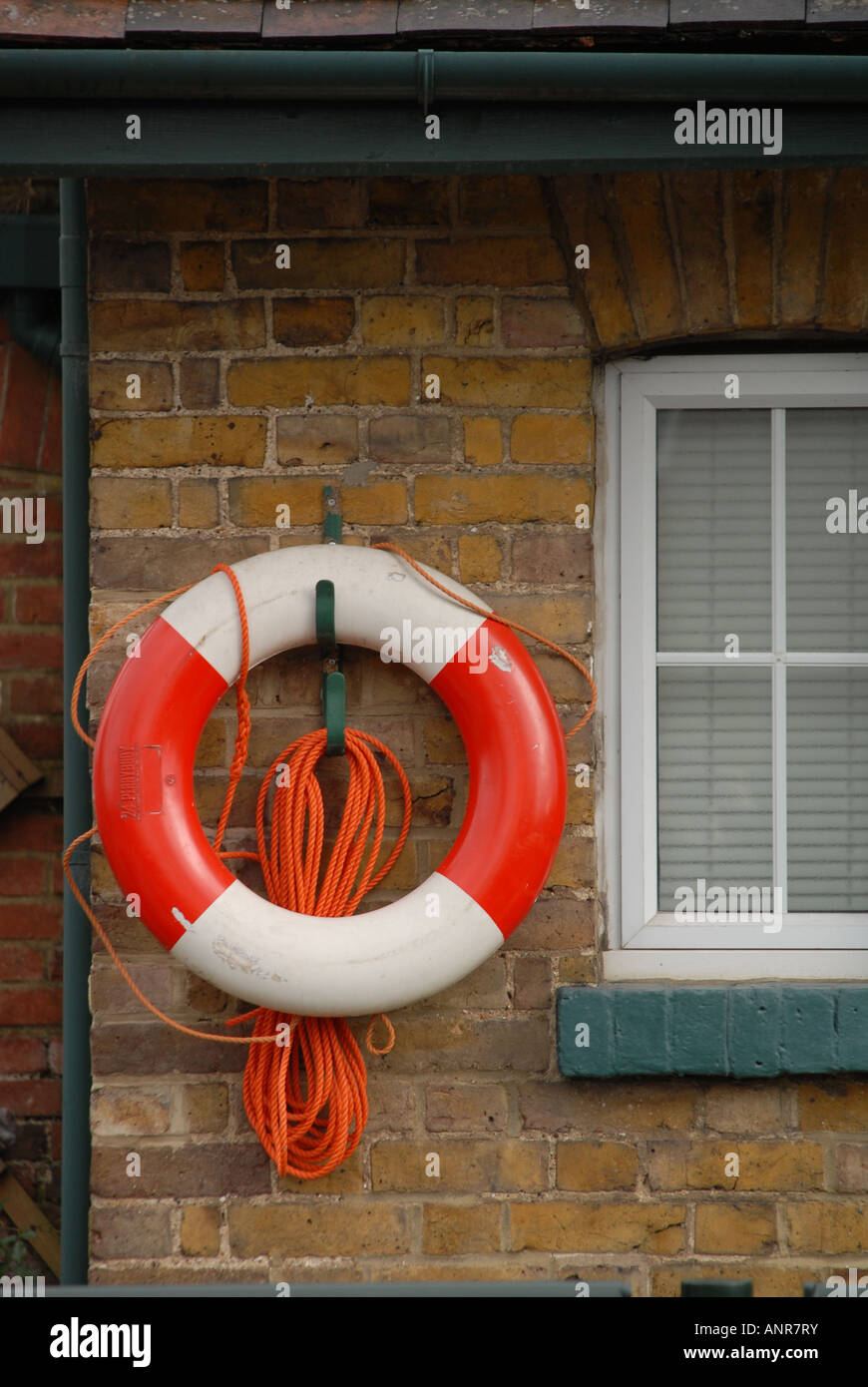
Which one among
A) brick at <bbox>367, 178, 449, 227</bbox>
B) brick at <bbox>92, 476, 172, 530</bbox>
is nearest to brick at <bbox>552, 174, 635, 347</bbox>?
brick at <bbox>367, 178, 449, 227</bbox>

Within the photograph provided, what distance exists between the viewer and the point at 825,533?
2211 millimetres

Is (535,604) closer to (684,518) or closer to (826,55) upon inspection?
(684,518)

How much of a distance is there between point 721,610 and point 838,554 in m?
0.23

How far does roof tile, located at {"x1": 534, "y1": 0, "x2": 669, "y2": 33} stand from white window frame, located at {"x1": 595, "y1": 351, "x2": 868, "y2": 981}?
22.6 inches

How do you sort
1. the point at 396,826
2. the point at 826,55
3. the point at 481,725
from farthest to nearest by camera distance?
the point at 396,826, the point at 481,725, the point at 826,55

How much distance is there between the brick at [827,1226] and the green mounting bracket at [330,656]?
111cm

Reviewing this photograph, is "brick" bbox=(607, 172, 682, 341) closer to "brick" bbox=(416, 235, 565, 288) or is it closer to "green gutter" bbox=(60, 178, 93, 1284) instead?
"brick" bbox=(416, 235, 565, 288)

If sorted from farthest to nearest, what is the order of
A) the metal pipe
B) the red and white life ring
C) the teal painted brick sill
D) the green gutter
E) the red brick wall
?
the red brick wall < the green gutter < the teal painted brick sill < the red and white life ring < the metal pipe

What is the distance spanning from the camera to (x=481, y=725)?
200 centimetres

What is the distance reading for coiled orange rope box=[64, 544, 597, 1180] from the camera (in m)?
2.02

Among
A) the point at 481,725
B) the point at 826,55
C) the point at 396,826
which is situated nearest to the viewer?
the point at 826,55

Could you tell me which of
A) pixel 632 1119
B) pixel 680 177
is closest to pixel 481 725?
pixel 632 1119

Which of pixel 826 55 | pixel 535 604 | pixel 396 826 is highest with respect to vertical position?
pixel 826 55

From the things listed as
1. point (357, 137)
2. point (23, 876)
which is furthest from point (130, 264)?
point (23, 876)
